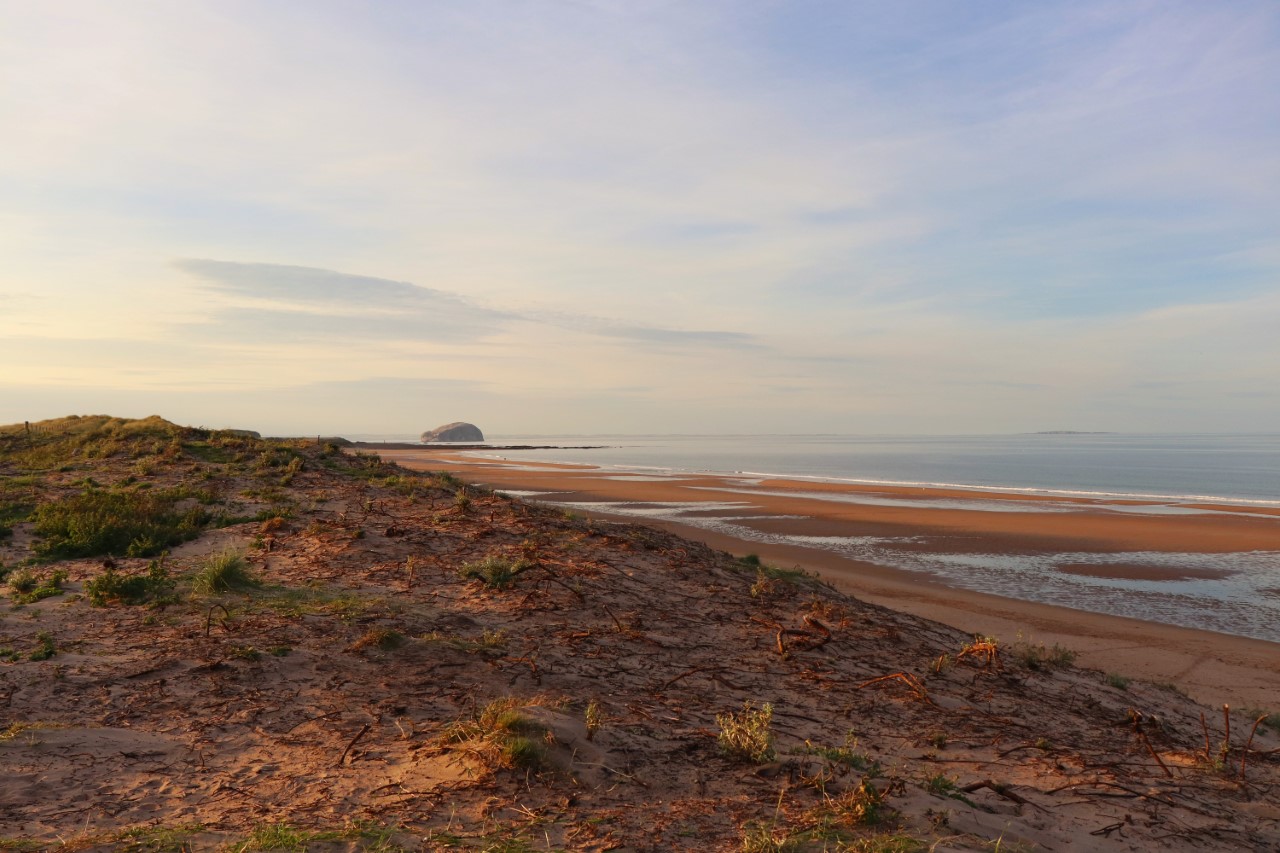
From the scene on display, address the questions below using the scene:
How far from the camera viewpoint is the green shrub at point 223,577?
8.93 m

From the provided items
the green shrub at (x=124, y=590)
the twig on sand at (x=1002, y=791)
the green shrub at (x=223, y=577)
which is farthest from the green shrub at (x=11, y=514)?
the twig on sand at (x=1002, y=791)

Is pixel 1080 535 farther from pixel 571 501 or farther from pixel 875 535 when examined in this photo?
pixel 571 501

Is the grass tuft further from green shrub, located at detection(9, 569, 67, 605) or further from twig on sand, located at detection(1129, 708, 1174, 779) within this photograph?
green shrub, located at detection(9, 569, 67, 605)

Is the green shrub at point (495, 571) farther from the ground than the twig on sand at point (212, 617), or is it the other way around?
the green shrub at point (495, 571)

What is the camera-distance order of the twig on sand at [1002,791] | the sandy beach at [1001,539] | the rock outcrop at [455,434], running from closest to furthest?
the twig on sand at [1002,791] < the sandy beach at [1001,539] < the rock outcrop at [455,434]

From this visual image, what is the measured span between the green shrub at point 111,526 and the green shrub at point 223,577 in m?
2.82

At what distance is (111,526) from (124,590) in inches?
150

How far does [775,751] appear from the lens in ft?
18.6

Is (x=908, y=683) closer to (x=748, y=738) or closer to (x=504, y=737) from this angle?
(x=748, y=738)

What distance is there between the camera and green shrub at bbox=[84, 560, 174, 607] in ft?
28.2

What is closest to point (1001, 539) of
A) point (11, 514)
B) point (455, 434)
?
point (11, 514)

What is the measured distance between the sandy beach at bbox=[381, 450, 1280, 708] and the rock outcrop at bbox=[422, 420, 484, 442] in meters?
132

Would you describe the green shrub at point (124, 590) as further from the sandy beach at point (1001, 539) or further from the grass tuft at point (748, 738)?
the sandy beach at point (1001, 539)

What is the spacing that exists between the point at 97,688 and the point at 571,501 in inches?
1279
